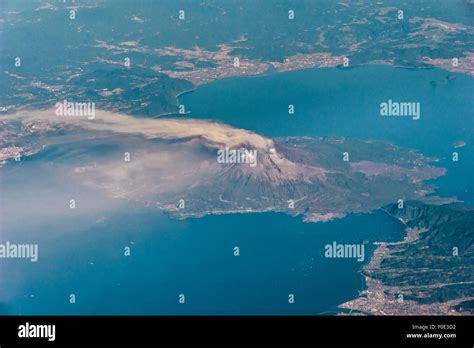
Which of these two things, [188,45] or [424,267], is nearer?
[424,267]

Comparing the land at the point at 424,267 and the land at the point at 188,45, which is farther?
the land at the point at 188,45

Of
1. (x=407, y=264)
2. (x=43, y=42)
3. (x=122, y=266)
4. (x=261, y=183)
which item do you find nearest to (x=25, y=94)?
(x=43, y=42)

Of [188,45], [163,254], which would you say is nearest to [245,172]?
[163,254]

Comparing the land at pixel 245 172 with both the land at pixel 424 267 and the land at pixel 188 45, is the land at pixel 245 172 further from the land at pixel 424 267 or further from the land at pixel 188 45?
the land at pixel 188 45

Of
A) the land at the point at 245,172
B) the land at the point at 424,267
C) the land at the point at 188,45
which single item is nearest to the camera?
the land at the point at 424,267

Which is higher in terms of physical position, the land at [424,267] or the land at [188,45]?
the land at [188,45]

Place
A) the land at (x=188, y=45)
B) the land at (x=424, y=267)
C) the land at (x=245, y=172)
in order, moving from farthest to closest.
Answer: the land at (x=188, y=45) → the land at (x=245, y=172) → the land at (x=424, y=267)

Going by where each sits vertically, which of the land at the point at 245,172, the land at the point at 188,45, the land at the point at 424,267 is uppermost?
the land at the point at 188,45

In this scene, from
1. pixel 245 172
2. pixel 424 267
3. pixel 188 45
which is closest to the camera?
pixel 424 267

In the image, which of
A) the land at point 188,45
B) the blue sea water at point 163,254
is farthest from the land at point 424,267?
the land at point 188,45

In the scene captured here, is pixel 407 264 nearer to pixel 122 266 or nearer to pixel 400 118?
pixel 122 266

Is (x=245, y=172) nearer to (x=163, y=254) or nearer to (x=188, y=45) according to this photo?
(x=163, y=254)

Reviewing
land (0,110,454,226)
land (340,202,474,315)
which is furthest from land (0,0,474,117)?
land (340,202,474,315)
